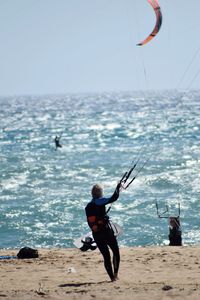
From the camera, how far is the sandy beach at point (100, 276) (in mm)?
9086

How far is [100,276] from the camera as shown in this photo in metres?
11.7

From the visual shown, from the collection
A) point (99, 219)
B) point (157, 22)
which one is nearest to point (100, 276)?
point (99, 219)

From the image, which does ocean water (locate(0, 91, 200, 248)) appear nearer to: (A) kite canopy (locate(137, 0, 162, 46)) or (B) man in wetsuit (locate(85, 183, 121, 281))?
(A) kite canopy (locate(137, 0, 162, 46))

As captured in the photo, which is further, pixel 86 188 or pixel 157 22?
pixel 86 188

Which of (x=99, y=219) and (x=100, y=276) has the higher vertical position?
(x=99, y=219)

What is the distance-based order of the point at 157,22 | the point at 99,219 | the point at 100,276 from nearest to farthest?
the point at 99,219 → the point at 100,276 → the point at 157,22

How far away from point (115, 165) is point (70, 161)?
578cm

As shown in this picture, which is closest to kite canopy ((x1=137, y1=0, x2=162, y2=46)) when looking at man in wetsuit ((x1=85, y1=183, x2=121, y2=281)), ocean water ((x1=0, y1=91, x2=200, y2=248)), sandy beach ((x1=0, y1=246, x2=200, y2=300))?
sandy beach ((x1=0, y1=246, x2=200, y2=300))

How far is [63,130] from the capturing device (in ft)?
293

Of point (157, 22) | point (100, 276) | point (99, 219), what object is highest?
point (157, 22)

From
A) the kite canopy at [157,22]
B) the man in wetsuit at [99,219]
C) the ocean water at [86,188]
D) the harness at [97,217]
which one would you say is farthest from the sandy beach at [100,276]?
the ocean water at [86,188]

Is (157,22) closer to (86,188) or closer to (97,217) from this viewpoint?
(97,217)

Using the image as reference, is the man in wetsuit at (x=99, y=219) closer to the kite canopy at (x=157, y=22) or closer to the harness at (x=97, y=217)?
the harness at (x=97, y=217)

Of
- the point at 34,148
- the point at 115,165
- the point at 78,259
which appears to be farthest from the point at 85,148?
the point at 78,259
